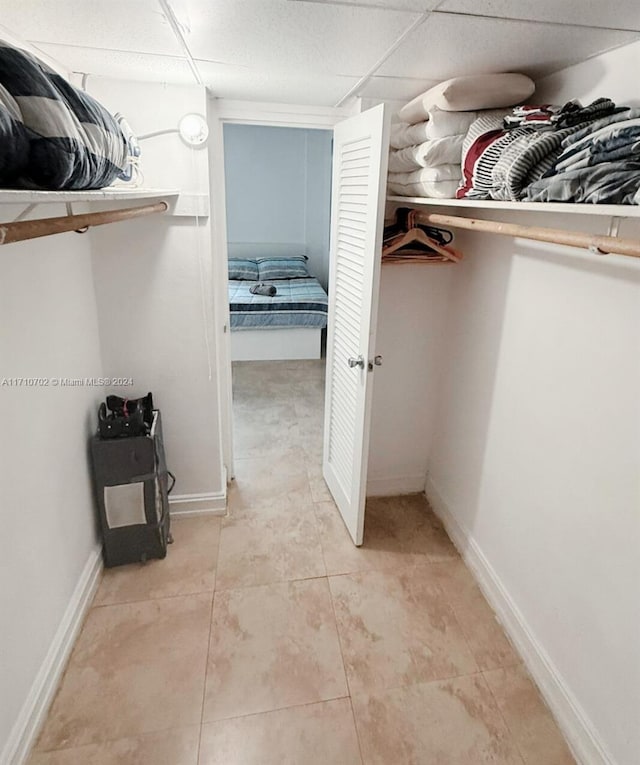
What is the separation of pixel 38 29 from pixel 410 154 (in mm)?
1257

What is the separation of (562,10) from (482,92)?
0.49 meters

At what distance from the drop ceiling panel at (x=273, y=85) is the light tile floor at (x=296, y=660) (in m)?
1.99

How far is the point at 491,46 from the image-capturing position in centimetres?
128

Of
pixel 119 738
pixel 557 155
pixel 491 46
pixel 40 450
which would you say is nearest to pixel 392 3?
pixel 491 46

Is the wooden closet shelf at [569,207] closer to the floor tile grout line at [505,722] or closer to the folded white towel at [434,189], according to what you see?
the folded white towel at [434,189]

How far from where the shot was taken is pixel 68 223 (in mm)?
972

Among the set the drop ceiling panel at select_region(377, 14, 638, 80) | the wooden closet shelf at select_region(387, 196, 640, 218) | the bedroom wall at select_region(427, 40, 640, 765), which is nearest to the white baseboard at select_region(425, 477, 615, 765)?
the bedroom wall at select_region(427, 40, 640, 765)

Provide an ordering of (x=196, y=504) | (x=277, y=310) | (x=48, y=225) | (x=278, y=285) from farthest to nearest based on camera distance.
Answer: (x=278, y=285) < (x=277, y=310) < (x=196, y=504) < (x=48, y=225)

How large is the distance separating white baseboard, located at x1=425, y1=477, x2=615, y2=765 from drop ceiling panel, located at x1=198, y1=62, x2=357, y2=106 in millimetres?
2013

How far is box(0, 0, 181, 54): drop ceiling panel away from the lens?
1.04 metres

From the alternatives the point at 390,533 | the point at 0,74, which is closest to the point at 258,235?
the point at 390,533

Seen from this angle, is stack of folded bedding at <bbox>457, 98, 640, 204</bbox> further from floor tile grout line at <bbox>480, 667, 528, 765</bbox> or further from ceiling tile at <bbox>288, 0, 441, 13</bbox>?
floor tile grout line at <bbox>480, 667, 528, 765</bbox>

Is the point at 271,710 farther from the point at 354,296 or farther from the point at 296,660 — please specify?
the point at 354,296

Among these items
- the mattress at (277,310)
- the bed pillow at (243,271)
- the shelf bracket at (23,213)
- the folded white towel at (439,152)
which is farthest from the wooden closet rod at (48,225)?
the bed pillow at (243,271)
